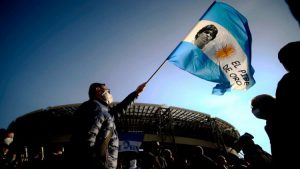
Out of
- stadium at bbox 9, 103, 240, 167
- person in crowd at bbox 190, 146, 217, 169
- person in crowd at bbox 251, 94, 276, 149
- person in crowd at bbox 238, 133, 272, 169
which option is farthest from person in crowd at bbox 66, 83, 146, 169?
stadium at bbox 9, 103, 240, 167

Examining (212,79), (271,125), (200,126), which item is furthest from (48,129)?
(271,125)

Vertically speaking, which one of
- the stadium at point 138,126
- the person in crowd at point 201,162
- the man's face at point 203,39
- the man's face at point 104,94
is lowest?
the stadium at point 138,126

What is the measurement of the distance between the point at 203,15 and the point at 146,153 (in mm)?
4376

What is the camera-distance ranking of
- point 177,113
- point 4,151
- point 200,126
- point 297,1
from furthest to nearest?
1. point 200,126
2. point 177,113
3. point 4,151
4. point 297,1

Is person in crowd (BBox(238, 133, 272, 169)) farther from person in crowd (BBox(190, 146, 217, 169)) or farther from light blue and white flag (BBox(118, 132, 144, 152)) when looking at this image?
light blue and white flag (BBox(118, 132, 144, 152))

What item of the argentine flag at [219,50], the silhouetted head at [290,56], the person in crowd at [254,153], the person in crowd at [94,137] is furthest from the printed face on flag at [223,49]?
the silhouetted head at [290,56]

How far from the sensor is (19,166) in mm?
6992

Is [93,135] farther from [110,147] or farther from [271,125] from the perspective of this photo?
[271,125]

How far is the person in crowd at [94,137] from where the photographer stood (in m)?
2.61

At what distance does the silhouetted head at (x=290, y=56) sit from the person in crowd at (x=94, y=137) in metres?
2.21

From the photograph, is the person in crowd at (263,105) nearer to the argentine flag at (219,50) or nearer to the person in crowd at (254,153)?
the person in crowd at (254,153)

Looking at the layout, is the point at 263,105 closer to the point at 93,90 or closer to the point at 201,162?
the point at 93,90

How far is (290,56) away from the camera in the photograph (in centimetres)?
191

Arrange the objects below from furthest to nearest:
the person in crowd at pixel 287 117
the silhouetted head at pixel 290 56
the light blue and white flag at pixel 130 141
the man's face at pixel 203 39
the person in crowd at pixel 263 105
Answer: the light blue and white flag at pixel 130 141 → the man's face at pixel 203 39 → the person in crowd at pixel 263 105 → the silhouetted head at pixel 290 56 → the person in crowd at pixel 287 117
